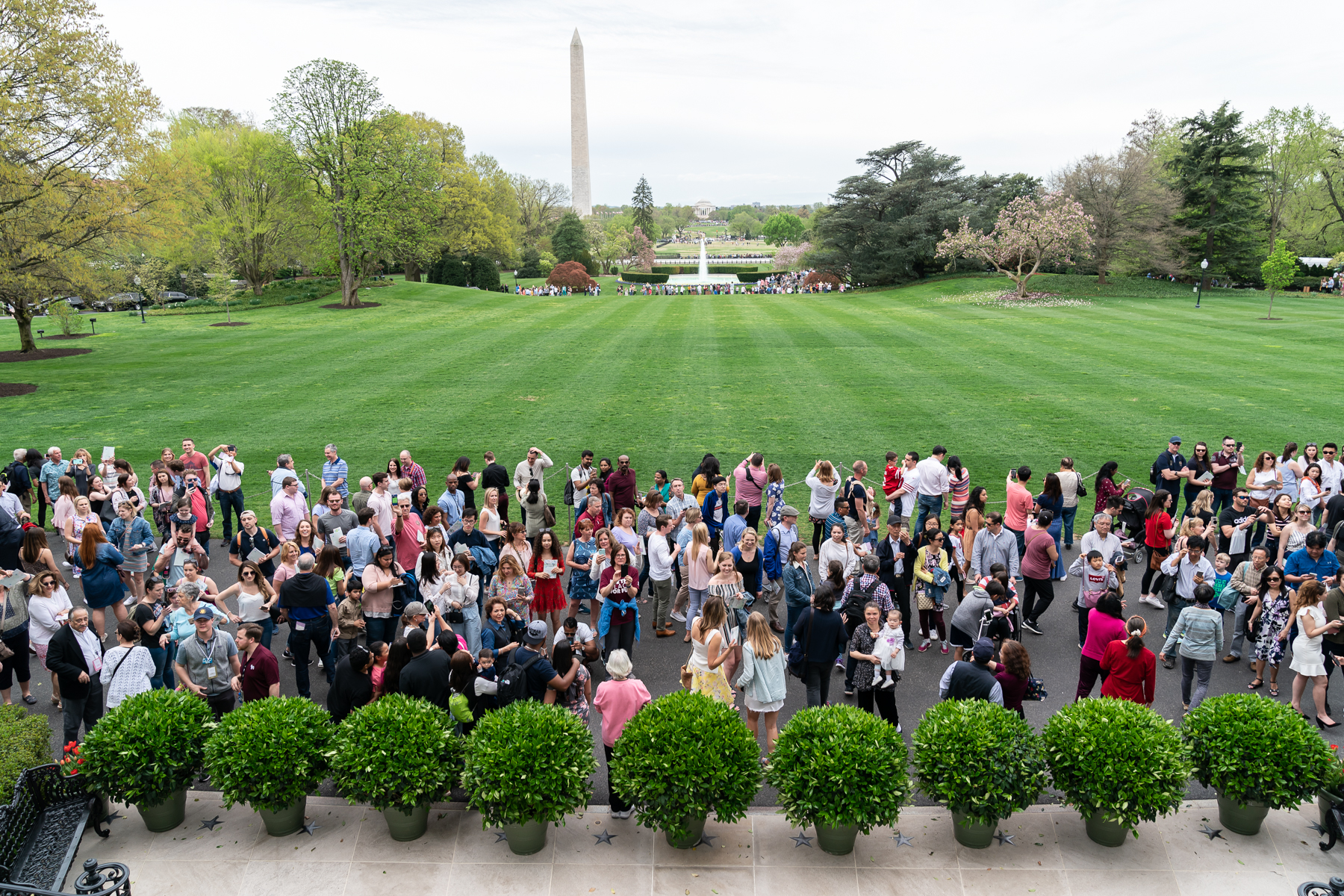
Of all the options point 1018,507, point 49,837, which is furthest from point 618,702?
point 1018,507

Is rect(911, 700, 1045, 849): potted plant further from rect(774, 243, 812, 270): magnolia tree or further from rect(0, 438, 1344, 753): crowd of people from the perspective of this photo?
rect(774, 243, 812, 270): magnolia tree

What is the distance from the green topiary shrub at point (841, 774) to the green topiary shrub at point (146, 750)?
15.9 ft

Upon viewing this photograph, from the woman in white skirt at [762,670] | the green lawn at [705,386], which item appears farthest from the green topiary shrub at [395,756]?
the green lawn at [705,386]


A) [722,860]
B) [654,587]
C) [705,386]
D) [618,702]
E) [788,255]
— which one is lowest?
[722,860]

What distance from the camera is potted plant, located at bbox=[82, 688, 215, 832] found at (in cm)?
651

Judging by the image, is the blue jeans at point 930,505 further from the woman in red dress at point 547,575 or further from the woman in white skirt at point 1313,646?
the woman in red dress at point 547,575

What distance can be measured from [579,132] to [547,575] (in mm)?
97171

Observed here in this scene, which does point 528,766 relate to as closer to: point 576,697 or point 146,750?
point 576,697

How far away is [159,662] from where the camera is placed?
28.0 ft

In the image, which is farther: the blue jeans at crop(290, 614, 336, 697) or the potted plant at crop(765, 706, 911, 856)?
the blue jeans at crop(290, 614, 336, 697)

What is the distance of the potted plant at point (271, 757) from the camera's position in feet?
21.3

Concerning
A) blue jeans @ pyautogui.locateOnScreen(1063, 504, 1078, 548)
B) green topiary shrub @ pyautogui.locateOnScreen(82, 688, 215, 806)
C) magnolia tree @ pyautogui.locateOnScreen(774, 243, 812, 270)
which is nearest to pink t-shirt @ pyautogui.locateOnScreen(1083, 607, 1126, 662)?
blue jeans @ pyautogui.locateOnScreen(1063, 504, 1078, 548)

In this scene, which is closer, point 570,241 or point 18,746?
point 18,746

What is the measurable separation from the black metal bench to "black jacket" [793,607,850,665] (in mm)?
5827
